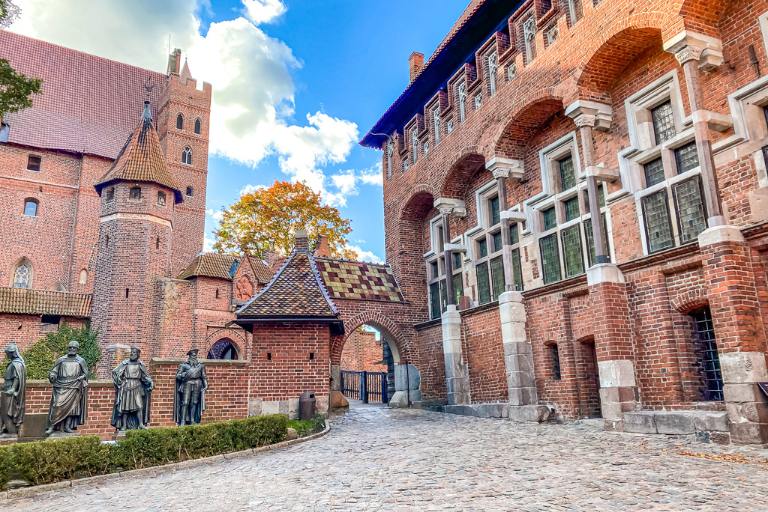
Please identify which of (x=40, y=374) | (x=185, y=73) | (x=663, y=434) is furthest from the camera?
(x=185, y=73)

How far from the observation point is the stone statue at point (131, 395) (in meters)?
10.1

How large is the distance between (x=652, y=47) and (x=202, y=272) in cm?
2182

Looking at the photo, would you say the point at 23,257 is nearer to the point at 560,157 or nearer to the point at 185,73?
the point at 185,73

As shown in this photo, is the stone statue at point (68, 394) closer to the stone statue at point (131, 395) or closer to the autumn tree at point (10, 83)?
the stone statue at point (131, 395)

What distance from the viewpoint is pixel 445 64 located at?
698 inches

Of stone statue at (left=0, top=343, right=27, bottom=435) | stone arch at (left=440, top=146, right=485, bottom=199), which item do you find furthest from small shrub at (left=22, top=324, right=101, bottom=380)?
stone arch at (left=440, top=146, right=485, bottom=199)

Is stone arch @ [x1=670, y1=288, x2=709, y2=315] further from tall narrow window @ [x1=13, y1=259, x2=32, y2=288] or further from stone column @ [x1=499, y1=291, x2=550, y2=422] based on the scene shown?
tall narrow window @ [x1=13, y1=259, x2=32, y2=288]

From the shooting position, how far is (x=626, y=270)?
1110 centimetres

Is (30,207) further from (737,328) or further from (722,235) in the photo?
(737,328)

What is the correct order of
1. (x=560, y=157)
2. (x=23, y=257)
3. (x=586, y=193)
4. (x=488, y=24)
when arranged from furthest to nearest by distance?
(x=23, y=257) → (x=488, y=24) → (x=560, y=157) → (x=586, y=193)

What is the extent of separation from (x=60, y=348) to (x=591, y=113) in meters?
22.8

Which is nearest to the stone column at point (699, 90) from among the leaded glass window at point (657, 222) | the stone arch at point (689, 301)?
the leaded glass window at point (657, 222)

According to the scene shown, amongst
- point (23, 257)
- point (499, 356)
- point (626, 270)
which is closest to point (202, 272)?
point (23, 257)

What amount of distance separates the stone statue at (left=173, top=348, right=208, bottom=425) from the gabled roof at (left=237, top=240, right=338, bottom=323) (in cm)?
232
